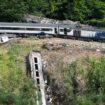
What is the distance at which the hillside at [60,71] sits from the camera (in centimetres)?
3544

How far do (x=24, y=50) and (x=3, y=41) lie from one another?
2.06m

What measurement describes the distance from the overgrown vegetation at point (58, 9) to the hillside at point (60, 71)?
6.72m

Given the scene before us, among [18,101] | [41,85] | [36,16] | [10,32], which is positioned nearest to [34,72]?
[41,85]

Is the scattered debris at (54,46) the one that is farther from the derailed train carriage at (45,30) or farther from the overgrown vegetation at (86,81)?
the derailed train carriage at (45,30)

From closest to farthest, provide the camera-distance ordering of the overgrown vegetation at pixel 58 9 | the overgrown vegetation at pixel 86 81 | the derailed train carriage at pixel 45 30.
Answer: the overgrown vegetation at pixel 86 81, the derailed train carriage at pixel 45 30, the overgrown vegetation at pixel 58 9

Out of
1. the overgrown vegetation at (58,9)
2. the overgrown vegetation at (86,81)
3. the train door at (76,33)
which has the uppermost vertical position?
the overgrown vegetation at (58,9)

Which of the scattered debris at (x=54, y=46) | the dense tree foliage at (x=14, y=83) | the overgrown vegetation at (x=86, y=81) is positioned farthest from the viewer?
the scattered debris at (x=54, y=46)

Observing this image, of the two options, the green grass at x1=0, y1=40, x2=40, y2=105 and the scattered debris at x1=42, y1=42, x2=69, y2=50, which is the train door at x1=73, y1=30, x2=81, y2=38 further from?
the green grass at x1=0, y1=40, x2=40, y2=105

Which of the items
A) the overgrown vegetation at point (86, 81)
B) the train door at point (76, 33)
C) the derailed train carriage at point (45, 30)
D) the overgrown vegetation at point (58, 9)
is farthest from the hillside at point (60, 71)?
the overgrown vegetation at point (58, 9)

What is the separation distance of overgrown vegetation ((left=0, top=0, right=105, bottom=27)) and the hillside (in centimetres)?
672

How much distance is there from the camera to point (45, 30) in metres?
43.8

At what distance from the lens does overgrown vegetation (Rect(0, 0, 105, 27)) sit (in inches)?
1863

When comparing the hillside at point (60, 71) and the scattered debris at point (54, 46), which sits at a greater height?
the scattered debris at point (54, 46)

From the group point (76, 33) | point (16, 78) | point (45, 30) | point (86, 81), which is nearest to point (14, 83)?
point (16, 78)
